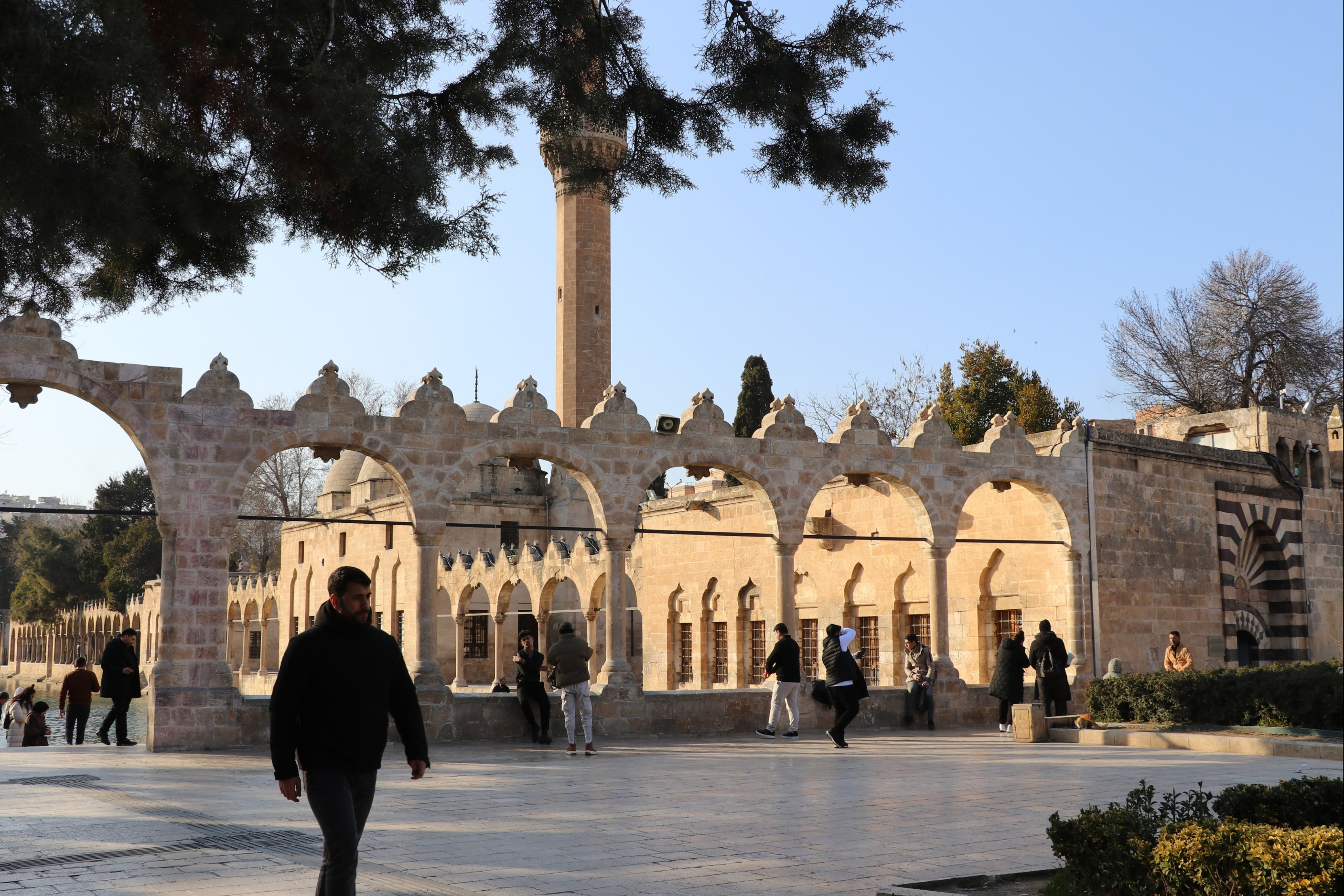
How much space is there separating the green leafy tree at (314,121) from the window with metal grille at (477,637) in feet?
90.5

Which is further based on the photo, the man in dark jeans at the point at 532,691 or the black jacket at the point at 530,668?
the black jacket at the point at 530,668

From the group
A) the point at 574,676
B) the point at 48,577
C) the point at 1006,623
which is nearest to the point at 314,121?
the point at 574,676

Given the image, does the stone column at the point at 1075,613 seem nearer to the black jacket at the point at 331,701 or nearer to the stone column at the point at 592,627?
the stone column at the point at 592,627

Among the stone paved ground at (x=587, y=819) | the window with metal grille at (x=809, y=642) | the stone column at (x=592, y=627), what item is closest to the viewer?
the stone paved ground at (x=587, y=819)

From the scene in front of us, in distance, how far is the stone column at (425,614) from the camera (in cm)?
1302

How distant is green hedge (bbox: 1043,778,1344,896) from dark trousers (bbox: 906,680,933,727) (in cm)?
1036

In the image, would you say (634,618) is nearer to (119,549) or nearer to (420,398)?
(420,398)

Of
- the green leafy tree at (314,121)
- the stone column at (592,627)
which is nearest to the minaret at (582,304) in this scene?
the stone column at (592,627)

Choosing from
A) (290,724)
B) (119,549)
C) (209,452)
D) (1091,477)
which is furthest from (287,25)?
(119,549)

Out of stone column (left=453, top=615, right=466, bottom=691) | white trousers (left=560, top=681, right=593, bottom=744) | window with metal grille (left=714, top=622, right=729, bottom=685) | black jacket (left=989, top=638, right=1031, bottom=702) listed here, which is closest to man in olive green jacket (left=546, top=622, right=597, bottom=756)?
white trousers (left=560, top=681, right=593, bottom=744)

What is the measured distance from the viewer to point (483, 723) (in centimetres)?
1320

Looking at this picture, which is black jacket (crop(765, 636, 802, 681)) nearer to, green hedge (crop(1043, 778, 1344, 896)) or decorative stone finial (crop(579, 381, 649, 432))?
decorative stone finial (crop(579, 381, 649, 432))

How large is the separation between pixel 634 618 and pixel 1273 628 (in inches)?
533

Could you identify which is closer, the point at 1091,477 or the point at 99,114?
the point at 99,114
